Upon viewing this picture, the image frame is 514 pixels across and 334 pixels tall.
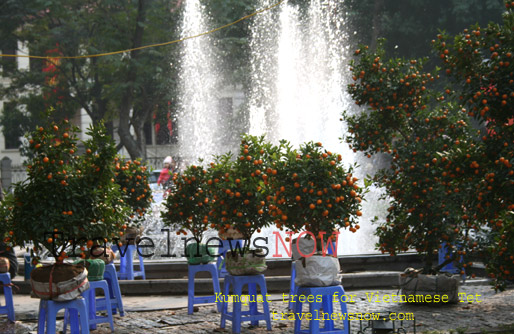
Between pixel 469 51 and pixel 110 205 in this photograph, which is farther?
pixel 469 51

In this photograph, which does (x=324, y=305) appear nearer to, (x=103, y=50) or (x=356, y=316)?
(x=356, y=316)

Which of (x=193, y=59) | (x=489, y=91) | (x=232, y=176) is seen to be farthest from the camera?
(x=193, y=59)

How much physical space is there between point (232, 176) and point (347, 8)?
72.6 feet

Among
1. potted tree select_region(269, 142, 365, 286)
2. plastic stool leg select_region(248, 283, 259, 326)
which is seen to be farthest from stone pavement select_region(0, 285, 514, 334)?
potted tree select_region(269, 142, 365, 286)

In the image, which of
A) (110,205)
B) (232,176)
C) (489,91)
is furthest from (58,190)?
(489,91)

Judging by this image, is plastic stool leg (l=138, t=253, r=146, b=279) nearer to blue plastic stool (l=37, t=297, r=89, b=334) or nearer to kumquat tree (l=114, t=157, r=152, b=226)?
kumquat tree (l=114, t=157, r=152, b=226)

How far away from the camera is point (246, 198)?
7.66 m

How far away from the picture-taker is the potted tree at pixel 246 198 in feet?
24.9

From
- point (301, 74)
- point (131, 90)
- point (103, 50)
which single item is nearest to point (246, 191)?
point (301, 74)

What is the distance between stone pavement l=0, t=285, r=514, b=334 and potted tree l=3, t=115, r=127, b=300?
5.49 feet

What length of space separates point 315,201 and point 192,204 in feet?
9.20

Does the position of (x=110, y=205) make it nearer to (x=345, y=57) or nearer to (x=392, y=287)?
(x=392, y=287)

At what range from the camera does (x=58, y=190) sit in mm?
6488

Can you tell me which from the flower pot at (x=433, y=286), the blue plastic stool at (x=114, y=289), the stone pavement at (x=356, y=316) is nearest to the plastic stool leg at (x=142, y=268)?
the stone pavement at (x=356, y=316)
